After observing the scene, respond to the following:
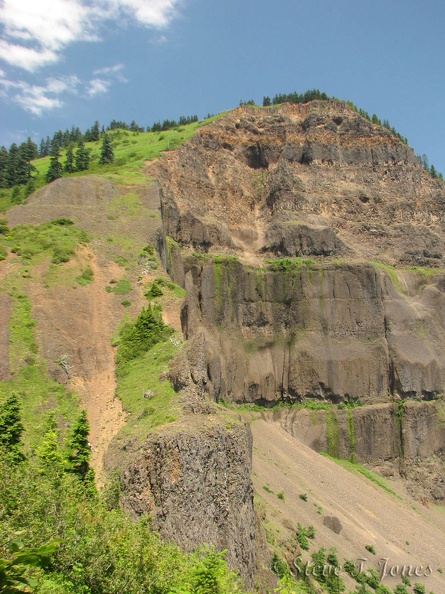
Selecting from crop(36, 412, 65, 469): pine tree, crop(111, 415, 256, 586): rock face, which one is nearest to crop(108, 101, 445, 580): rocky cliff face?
crop(111, 415, 256, 586): rock face

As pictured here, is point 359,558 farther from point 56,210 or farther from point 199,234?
point 199,234

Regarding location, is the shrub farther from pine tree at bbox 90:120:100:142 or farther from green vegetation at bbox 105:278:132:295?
pine tree at bbox 90:120:100:142

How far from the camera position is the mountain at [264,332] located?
23500mm

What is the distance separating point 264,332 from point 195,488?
47.2 m

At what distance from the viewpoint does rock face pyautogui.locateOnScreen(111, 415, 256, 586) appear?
19.7m

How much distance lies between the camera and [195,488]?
2058cm

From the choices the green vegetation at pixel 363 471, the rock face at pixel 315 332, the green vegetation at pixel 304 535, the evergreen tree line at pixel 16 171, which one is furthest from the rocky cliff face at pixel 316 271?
the green vegetation at pixel 304 535

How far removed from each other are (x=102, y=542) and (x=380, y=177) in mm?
81135

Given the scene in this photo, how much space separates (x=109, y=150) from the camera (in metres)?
73.1

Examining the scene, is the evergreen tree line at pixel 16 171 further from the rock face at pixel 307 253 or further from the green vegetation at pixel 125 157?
the rock face at pixel 307 253

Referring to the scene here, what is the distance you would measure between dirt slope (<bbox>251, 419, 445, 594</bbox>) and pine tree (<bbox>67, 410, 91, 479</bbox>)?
15.1 m

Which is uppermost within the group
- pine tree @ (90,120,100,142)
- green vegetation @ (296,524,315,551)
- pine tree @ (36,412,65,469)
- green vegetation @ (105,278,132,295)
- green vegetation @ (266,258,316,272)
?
pine tree @ (90,120,100,142)

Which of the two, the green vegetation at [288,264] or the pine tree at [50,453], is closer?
the pine tree at [50,453]

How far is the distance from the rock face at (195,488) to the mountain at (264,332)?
2.9 inches
